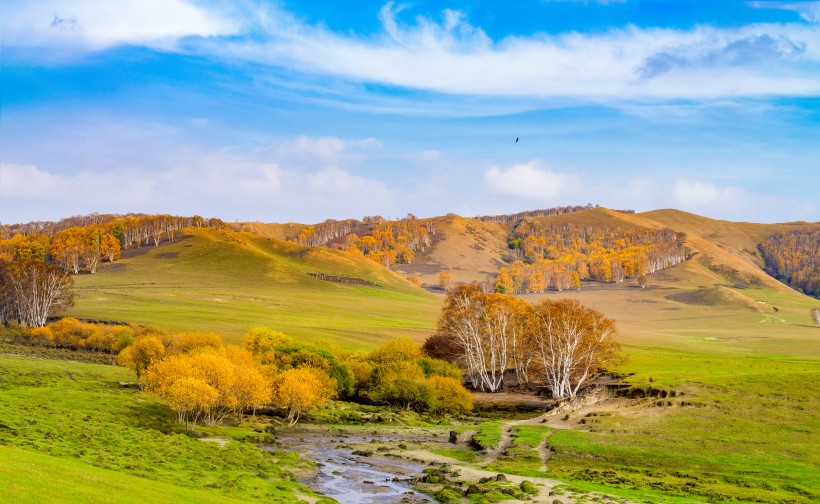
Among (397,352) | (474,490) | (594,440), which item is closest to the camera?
(474,490)

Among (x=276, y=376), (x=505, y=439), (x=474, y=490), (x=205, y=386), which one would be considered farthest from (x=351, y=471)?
(x=276, y=376)

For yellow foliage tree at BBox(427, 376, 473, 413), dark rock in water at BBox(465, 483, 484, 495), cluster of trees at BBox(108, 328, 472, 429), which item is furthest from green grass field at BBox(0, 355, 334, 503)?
yellow foliage tree at BBox(427, 376, 473, 413)

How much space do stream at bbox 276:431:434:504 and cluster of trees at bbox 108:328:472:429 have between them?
26.0ft

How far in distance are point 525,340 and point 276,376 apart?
49.4 meters

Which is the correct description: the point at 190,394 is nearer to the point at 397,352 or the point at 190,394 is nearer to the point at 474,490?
the point at 474,490

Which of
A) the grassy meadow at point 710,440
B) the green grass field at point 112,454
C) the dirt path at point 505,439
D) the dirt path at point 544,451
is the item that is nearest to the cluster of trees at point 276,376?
the green grass field at point 112,454

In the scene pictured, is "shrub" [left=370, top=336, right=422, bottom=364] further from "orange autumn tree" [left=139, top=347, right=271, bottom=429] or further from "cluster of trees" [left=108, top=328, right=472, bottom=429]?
"orange autumn tree" [left=139, top=347, right=271, bottom=429]

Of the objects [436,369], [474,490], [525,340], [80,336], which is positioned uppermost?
[525,340]

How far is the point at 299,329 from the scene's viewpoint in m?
160

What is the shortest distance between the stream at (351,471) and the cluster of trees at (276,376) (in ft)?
26.0

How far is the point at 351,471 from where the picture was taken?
61.9 m

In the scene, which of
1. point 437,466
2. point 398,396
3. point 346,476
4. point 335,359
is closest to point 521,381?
point 398,396

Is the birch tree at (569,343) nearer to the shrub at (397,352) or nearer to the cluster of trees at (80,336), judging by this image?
the shrub at (397,352)

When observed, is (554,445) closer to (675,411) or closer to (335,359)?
(675,411)
